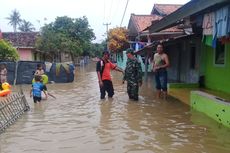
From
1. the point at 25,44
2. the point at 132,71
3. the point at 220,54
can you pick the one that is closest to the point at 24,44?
the point at 25,44

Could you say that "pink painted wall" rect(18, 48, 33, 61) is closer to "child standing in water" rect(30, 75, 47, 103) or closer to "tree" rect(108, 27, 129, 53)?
"tree" rect(108, 27, 129, 53)

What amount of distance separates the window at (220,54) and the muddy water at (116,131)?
2289 mm

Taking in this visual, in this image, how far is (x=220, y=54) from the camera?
12836 millimetres

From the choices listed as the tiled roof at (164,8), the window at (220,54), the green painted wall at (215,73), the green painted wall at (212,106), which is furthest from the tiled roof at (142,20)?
the green painted wall at (212,106)

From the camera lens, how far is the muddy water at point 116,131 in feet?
21.5

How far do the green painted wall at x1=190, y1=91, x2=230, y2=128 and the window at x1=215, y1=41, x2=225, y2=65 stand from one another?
247 cm

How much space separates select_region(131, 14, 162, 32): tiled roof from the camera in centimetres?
3127

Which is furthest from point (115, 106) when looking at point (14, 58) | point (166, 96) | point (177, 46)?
point (14, 58)

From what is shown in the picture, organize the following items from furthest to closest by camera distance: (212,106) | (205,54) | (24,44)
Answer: (24,44) < (205,54) < (212,106)

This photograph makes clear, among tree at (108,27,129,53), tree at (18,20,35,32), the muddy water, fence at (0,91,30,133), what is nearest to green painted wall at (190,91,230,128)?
the muddy water

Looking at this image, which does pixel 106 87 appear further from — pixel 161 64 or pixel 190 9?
pixel 190 9

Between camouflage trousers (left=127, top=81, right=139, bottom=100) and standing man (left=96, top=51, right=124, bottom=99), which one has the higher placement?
standing man (left=96, top=51, right=124, bottom=99)

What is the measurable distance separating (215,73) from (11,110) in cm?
723

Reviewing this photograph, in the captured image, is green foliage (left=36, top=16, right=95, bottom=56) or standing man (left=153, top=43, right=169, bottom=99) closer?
standing man (left=153, top=43, right=169, bottom=99)
